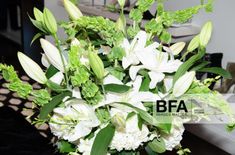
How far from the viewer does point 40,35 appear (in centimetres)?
85

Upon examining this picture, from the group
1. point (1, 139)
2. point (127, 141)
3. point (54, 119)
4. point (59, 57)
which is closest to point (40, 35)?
point (59, 57)

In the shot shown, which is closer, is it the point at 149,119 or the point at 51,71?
the point at 149,119

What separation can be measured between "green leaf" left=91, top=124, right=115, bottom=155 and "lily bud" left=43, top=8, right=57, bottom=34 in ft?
0.80

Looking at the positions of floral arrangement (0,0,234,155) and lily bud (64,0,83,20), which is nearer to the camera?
floral arrangement (0,0,234,155)

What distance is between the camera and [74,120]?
0.75 m

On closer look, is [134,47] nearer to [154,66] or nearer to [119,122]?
[154,66]

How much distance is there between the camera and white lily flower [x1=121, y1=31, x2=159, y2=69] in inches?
30.3

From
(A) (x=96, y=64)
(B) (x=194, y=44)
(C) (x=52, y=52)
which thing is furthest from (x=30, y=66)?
(B) (x=194, y=44)

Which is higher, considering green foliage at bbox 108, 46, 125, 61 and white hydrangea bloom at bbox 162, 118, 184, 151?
green foliage at bbox 108, 46, 125, 61

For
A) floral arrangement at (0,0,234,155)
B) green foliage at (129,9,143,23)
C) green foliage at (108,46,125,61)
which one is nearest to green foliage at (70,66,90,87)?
floral arrangement at (0,0,234,155)

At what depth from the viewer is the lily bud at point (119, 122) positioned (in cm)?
72

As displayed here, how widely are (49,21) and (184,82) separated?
321 millimetres

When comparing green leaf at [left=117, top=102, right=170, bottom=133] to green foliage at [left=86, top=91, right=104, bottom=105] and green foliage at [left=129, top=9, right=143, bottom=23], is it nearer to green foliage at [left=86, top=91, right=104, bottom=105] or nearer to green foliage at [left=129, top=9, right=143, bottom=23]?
green foliage at [left=86, top=91, right=104, bottom=105]

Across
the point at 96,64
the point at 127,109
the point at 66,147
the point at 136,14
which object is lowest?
the point at 66,147
